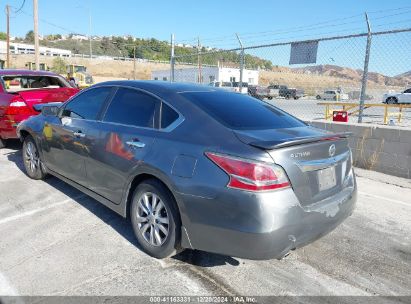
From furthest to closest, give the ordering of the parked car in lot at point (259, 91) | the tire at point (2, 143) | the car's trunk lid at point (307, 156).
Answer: the parked car in lot at point (259, 91), the tire at point (2, 143), the car's trunk lid at point (307, 156)

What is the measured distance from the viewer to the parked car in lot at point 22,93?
265 inches

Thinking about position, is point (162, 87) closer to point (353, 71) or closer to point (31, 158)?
point (31, 158)

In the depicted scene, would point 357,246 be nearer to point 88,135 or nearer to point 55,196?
point 88,135

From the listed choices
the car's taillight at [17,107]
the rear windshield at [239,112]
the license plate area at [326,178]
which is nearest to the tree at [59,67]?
the car's taillight at [17,107]

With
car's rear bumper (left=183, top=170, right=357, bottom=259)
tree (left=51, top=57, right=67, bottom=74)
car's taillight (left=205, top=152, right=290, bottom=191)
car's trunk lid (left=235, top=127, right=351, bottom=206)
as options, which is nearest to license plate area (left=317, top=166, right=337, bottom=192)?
car's trunk lid (left=235, top=127, right=351, bottom=206)

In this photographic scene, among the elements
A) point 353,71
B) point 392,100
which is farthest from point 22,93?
point 392,100

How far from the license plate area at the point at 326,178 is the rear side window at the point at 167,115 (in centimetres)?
131

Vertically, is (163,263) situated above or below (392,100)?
below

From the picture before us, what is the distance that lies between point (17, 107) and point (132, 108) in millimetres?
4058

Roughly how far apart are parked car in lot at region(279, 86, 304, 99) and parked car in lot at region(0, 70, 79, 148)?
3243cm

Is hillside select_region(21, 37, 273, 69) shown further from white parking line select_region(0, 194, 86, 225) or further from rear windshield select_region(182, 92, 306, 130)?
rear windshield select_region(182, 92, 306, 130)

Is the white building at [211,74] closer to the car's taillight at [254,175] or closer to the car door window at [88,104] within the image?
the car door window at [88,104]

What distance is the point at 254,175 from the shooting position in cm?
262

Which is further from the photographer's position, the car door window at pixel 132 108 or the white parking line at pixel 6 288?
the car door window at pixel 132 108
